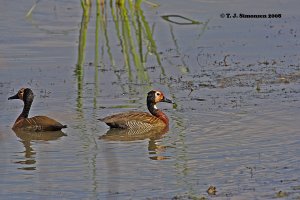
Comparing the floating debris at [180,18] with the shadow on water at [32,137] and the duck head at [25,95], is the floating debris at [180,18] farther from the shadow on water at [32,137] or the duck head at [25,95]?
the shadow on water at [32,137]

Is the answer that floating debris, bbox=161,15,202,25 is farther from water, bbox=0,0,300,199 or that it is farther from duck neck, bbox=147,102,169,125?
duck neck, bbox=147,102,169,125

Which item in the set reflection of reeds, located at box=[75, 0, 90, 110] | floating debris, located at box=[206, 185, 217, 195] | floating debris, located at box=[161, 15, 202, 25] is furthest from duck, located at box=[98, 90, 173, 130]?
floating debris, located at box=[161, 15, 202, 25]

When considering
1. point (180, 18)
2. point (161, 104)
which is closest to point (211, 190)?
point (161, 104)

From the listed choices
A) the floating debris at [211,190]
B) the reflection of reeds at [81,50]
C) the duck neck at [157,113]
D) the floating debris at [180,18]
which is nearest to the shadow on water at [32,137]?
the reflection of reeds at [81,50]

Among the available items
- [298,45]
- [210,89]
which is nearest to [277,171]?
[210,89]

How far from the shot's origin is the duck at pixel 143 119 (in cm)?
1268

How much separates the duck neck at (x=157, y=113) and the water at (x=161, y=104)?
0.18 metres

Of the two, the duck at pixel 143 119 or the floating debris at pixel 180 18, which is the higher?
the floating debris at pixel 180 18

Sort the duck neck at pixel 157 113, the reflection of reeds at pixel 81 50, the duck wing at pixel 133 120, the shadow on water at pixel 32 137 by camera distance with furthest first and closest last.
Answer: the reflection of reeds at pixel 81 50 < the duck neck at pixel 157 113 < the duck wing at pixel 133 120 < the shadow on water at pixel 32 137

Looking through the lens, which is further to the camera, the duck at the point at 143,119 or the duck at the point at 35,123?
the duck at the point at 143,119

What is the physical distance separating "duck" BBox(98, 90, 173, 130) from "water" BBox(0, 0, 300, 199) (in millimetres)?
179

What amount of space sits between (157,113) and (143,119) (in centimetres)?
29

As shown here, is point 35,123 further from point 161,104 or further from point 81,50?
point 81,50

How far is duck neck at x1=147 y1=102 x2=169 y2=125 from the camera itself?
1294 cm
